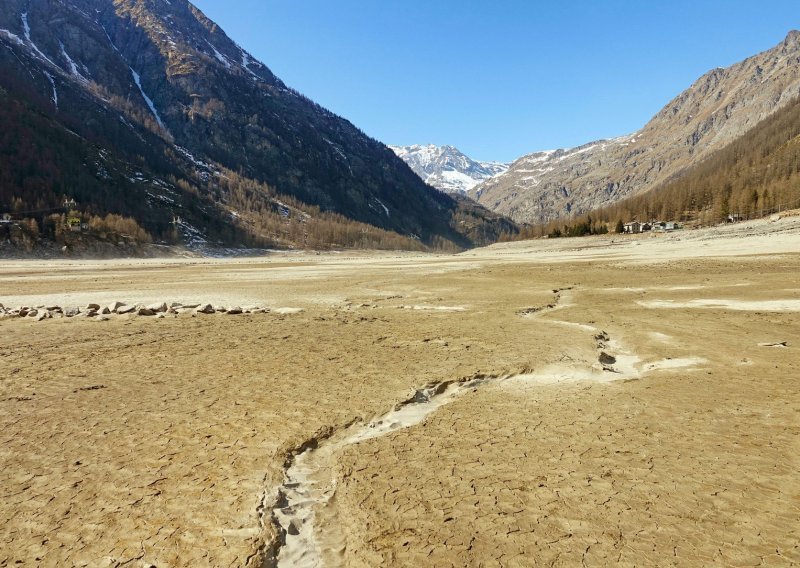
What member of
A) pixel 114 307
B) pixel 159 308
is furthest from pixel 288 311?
pixel 114 307

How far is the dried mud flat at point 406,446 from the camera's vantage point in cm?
397

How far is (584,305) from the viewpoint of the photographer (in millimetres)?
17984

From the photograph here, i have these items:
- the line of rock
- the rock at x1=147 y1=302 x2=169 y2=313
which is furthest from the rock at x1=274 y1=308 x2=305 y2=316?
the rock at x1=147 y1=302 x2=169 y2=313

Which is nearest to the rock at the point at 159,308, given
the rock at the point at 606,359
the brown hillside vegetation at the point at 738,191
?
the rock at the point at 606,359

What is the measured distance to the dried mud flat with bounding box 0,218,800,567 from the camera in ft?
13.0

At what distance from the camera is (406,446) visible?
5875 mm

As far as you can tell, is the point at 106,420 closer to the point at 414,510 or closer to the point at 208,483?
the point at 208,483

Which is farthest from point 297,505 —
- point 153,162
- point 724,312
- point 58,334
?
point 153,162

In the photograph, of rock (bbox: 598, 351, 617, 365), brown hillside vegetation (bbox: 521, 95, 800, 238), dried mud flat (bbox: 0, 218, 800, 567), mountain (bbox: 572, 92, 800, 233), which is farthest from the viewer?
brown hillside vegetation (bbox: 521, 95, 800, 238)

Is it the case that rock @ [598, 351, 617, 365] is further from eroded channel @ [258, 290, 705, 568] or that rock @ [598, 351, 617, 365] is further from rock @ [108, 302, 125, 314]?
rock @ [108, 302, 125, 314]

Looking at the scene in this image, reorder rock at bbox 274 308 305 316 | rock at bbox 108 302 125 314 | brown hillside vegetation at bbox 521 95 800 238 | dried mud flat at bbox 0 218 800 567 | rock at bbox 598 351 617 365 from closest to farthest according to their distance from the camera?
1. dried mud flat at bbox 0 218 800 567
2. rock at bbox 598 351 617 365
3. rock at bbox 108 302 125 314
4. rock at bbox 274 308 305 316
5. brown hillside vegetation at bbox 521 95 800 238

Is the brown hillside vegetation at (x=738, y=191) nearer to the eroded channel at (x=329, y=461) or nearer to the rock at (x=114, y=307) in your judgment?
the eroded channel at (x=329, y=461)

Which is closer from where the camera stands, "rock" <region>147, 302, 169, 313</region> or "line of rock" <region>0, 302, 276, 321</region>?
"line of rock" <region>0, 302, 276, 321</region>

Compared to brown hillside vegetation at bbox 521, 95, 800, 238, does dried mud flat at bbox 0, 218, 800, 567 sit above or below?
below
